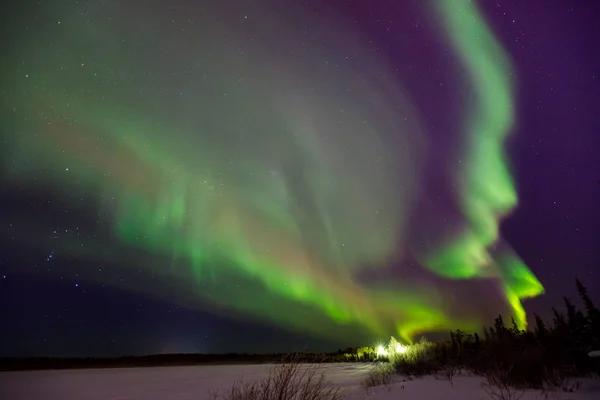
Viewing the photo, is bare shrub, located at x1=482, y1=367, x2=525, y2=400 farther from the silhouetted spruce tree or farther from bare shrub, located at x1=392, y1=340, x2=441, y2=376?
the silhouetted spruce tree

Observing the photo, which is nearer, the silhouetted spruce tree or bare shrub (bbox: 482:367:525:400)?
bare shrub (bbox: 482:367:525:400)

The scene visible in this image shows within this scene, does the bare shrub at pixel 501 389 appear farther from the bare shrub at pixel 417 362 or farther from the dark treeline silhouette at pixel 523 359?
the bare shrub at pixel 417 362

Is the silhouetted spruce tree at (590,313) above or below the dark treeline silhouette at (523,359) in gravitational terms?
above

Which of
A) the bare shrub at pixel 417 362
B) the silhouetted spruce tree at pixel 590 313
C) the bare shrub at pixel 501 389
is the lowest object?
the bare shrub at pixel 501 389

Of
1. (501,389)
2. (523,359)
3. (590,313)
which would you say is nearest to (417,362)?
(523,359)

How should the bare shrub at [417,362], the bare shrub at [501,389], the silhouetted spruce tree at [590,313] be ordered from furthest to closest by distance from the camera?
the silhouetted spruce tree at [590,313], the bare shrub at [417,362], the bare shrub at [501,389]

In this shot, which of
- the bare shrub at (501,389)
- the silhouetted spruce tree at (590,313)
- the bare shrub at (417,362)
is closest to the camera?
the bare shrub at (501,389)

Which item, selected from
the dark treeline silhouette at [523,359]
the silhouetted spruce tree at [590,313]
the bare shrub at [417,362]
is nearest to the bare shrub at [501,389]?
the dark treeline silhouette at [523,359]

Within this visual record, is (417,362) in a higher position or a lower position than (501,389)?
higher

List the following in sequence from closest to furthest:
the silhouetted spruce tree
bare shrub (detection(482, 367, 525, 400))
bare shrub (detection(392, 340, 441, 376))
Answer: bare shrub (detection(482, 367, 525, 400)) → bare shrub (detection(392, 340, 441, 376)) → the silhouetted spruce tree

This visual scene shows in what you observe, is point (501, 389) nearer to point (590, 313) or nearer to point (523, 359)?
point (523, 359)

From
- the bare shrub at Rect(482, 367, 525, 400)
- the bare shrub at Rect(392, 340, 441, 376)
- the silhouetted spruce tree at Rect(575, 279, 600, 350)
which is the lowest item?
the bare shrub at Rect(482, 367, 525, 400)

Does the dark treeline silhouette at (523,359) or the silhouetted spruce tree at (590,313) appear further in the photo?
the silhouetted spruce tree at (590,313)

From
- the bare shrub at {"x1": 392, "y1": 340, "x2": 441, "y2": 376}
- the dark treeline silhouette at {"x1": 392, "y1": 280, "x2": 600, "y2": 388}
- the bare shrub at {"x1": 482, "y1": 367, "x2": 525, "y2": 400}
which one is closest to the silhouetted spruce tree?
the dark treeline silhouette at {"x1": 392, "y1": 280, "x2": 600, "y2": 388}
